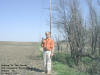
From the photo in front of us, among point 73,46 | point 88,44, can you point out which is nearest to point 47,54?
point 73,46

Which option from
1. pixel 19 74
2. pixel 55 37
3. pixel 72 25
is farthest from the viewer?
pixel 55 37

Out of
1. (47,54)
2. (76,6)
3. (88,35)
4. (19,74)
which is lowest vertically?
(19,74)

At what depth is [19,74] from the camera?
9273 millimetres

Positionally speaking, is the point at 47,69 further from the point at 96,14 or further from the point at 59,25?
the point at 96,14

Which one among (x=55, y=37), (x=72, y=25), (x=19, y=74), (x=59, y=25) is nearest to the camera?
(x=19, y=74)

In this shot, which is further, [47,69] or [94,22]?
[94,22]

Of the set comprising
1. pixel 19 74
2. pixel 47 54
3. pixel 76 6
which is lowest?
pixel 19 74

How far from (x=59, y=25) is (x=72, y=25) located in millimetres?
1743

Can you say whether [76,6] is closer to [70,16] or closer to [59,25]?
[70,16]

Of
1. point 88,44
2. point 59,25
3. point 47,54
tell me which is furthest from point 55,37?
point 47,54

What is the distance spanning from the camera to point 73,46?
1622cm

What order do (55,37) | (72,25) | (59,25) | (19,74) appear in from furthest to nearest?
1. (55,37)
2. (59,25)
3. (72,25)
4. (19,74)

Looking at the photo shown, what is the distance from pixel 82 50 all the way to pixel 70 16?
285 centimetres

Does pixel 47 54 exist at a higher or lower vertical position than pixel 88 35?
lower
